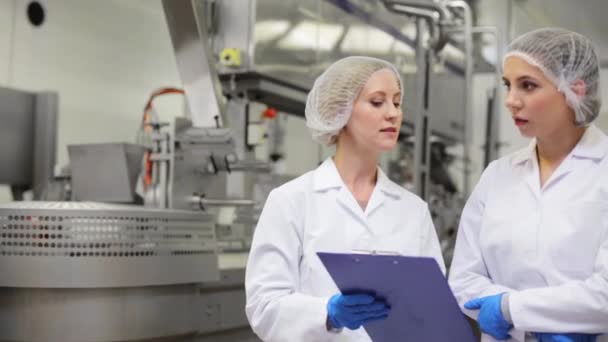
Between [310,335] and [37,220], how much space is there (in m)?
0.91

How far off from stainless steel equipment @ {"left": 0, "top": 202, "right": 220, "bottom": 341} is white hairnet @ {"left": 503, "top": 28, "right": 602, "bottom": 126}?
109cm

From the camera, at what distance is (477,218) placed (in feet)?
4.61

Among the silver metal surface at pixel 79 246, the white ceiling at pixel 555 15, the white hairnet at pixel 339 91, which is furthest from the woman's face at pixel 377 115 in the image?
the white ceiling at pixel 555 15

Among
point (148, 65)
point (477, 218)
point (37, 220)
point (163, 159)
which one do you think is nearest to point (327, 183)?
point (477, 218)

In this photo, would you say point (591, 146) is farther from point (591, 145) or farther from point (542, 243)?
point (542, 243)

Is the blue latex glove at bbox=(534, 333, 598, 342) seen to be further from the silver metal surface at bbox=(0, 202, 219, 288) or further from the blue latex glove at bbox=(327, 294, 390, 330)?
the silver metal surface at bbox=(0, 202, 219, 288)

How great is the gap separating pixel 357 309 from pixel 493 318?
0.25m

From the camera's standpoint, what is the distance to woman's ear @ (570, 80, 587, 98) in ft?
4.26

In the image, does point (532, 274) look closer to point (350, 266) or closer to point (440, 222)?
point (350, 266)

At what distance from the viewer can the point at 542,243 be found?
4.15 feet

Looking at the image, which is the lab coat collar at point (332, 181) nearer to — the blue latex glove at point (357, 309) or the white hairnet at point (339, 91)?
the white hairnet at point (339, 91)

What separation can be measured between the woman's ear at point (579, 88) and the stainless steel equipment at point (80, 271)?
1.13 m

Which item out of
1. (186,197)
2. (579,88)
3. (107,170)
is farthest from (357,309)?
(107,170)

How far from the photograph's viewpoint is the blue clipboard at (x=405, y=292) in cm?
109
